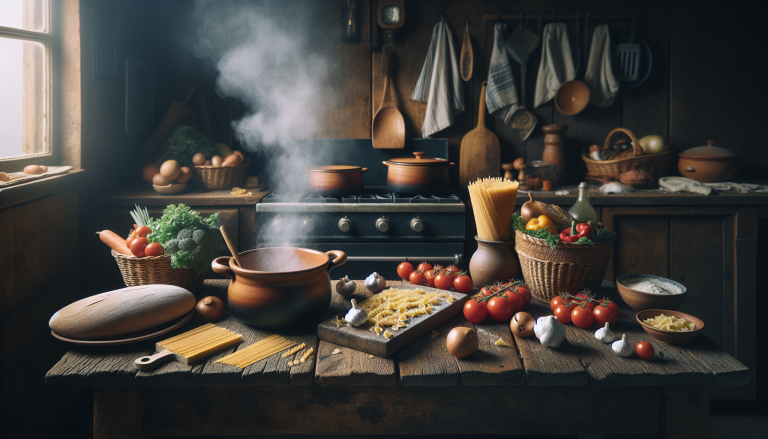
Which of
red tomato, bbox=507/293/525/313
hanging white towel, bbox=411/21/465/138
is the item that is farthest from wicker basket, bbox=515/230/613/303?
hanging white towel, bbox=411/21/465/138

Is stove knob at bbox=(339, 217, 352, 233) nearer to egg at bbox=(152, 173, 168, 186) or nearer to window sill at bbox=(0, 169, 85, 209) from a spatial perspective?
egg at bbox=(152, 173, 168, 186)

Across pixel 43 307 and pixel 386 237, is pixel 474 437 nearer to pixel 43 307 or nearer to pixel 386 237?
pixel 386 237

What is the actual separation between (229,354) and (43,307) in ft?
5.15

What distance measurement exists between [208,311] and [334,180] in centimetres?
167

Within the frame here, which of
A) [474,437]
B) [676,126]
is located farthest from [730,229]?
[474,437]

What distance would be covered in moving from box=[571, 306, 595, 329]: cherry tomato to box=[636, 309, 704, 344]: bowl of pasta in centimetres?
11

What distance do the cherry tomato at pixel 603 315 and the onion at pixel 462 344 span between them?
0.36 meters

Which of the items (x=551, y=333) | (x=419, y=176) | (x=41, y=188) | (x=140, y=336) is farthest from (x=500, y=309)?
(x=41, y=188)

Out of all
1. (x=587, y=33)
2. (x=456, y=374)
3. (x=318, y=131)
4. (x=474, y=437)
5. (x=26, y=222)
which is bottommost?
(x=474, y=437)

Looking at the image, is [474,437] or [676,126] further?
[676,126]

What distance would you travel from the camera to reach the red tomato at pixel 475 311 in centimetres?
131

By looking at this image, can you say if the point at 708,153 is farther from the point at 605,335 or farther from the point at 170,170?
the point at 170,170

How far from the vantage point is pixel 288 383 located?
1.06 meters

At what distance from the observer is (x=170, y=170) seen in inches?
114
